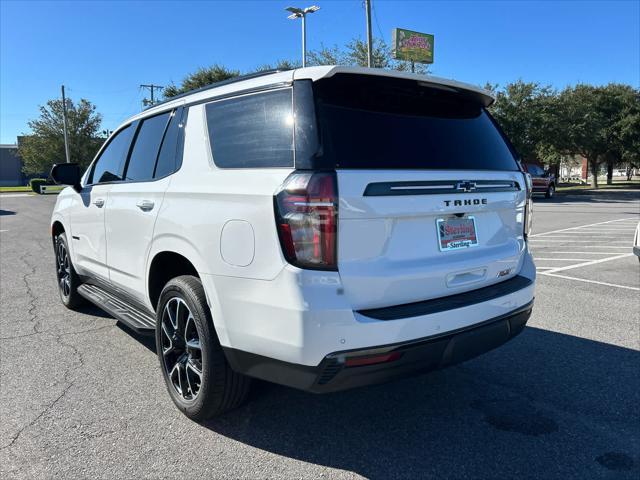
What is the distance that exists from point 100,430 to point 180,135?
1.89 meters

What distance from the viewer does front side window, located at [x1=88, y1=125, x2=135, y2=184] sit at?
4.24 m

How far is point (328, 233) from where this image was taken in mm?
2326

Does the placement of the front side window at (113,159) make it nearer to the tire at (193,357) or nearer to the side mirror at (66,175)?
the side mirror at (66,175)

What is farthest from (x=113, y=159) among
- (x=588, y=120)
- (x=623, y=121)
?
(x=623, y=121)

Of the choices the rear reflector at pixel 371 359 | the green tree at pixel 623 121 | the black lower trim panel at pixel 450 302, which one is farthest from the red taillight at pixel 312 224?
the green tree at pixel 623 121

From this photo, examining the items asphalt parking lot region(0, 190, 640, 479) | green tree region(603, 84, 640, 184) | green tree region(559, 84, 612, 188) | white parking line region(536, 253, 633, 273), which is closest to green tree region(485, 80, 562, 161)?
green tree region(559, 84, 612, 188)

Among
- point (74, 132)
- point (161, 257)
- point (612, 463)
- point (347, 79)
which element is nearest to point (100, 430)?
point (161, 257)

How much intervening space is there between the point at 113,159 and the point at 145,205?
134 centimetres

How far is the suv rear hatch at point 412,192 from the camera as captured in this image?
240 centimetres

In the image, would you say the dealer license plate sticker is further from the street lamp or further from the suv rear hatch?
the street lamp

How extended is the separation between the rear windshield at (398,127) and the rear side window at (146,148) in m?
1.58

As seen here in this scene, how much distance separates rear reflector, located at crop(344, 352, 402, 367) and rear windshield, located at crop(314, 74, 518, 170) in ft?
2.99

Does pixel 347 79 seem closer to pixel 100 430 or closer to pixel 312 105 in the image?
pixel 312 105

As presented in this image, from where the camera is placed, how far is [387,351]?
2385 mm
